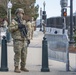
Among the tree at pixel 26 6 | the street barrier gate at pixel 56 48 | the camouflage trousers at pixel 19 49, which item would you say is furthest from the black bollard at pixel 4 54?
the tree at pixel 26 6

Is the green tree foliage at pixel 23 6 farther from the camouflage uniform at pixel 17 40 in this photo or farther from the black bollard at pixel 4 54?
the camouflage uniform at pixel 17 40

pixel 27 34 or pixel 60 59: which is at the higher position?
pixel 27 34

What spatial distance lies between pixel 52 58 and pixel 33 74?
19.0 ft

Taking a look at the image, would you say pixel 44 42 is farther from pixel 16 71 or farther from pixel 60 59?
pixel 60 59

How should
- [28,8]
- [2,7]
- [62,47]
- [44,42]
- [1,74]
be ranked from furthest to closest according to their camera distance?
[28,8], [2,7], [62,47], [44,42], [1,74]

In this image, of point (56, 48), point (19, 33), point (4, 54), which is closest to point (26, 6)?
point (56, 48)

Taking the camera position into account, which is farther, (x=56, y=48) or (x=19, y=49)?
(x=56, y=48)

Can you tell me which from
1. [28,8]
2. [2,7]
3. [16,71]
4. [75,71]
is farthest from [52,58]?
[28,8]

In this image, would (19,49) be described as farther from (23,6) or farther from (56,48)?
(23,6)

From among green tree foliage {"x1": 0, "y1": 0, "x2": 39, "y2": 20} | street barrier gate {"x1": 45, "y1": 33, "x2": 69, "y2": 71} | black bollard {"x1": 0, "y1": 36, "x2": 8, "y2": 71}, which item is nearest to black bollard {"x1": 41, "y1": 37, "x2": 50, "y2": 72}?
black bollard {"x1": 0, "y1": 36, "x2": 8, "y2": 71}

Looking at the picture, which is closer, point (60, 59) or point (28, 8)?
point (60, 59)

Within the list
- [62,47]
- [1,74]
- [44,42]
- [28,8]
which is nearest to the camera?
[1,74]

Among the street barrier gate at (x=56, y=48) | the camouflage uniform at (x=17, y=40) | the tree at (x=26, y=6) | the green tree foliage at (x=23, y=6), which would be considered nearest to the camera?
the camouflage uniform at (x=17, y=40)

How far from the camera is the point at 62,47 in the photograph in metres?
14.5
